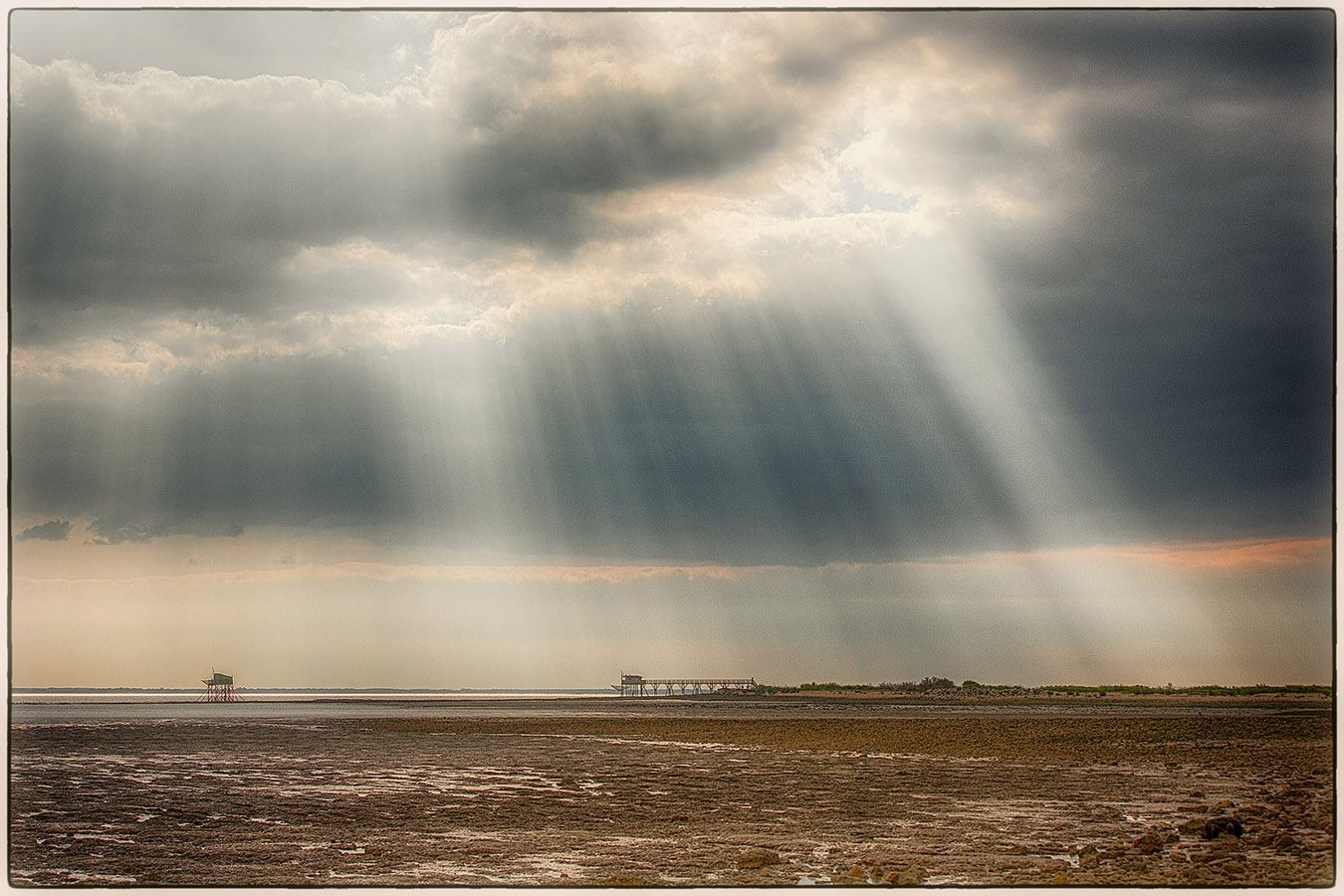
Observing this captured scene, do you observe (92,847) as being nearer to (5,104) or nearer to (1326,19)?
(5,104)

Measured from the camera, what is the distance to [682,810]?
17984 mm

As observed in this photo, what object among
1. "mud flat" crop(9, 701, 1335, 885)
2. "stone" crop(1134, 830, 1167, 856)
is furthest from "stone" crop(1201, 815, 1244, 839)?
"stone" crop(1134, 830, 1167, 856)

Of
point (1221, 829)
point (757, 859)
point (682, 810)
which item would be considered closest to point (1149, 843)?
point (1221, 829)

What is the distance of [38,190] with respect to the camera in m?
18.6

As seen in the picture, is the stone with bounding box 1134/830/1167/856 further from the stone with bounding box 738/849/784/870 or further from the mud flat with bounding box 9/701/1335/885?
the stone with bounding box 738/849/784/870

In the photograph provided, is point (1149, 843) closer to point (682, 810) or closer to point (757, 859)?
point (757, 859)

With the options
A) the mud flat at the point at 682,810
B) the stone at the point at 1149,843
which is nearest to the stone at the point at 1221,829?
the mud flat at the point at 682,810

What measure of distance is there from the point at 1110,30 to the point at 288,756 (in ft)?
74.0

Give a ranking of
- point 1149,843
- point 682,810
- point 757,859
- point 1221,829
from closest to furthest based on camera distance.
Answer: point 757,859, point 1149,843, point 1221,829, point 682,810

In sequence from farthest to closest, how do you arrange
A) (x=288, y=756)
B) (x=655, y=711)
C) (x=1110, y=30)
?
(x=655, y=711) < (x=288, y=756) < (x=1110, y=30)

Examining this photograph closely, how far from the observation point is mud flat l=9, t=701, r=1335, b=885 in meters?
14.3

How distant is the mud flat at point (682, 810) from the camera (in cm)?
1426

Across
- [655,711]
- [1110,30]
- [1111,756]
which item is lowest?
[655,711]

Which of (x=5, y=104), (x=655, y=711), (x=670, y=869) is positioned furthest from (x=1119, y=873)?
(x=655, y=711)
